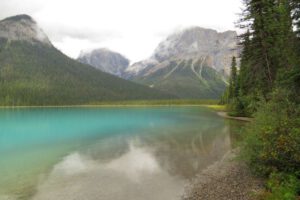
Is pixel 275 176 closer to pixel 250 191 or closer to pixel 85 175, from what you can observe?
pixel 250 191

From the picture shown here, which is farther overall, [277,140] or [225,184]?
[225,184]

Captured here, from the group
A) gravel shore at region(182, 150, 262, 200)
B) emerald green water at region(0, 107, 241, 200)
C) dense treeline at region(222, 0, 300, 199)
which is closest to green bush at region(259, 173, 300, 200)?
dense treeline at region(222, 0, 300, 199)

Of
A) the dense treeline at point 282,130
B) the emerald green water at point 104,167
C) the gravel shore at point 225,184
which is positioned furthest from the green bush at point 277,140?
the emerald green water at point 104,167

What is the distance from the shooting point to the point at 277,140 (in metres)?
15.1

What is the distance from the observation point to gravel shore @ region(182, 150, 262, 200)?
55.5ft

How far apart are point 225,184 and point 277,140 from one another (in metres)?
5.85

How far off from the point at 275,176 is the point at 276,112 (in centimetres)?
487

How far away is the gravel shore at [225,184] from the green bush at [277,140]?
4.10 feet

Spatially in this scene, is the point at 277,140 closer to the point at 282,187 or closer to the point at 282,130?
the point at 282,130

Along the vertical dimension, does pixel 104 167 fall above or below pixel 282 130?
below

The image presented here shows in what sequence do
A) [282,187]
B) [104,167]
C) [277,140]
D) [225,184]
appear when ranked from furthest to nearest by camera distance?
[104,167], [225,184], [277,140], [282,187]

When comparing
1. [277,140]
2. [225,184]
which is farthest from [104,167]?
[277,140]

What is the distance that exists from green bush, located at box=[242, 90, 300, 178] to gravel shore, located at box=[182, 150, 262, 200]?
1249mm

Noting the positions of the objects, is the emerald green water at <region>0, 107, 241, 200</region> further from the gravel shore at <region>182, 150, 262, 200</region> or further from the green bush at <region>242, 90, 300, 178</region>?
the green bush at <region>242, 90, 300, 178</region>
